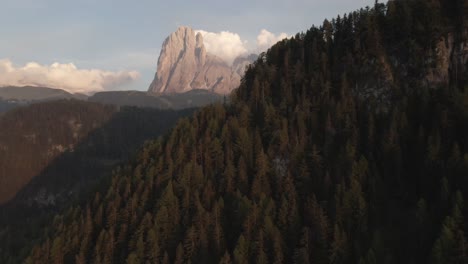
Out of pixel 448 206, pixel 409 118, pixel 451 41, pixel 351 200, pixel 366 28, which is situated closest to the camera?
pixel 448 206

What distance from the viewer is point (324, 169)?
121750mm

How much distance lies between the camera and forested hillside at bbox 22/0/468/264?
9575 cm

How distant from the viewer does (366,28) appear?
14775 centimetres

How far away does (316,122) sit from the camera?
454 feet

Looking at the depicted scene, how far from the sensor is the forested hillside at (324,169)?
95.8m

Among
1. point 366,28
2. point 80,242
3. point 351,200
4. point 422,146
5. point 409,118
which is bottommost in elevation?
point 80,242

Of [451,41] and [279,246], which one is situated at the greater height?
[451,41]

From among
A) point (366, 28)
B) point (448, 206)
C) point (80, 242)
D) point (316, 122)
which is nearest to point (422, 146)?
point (448, 206)

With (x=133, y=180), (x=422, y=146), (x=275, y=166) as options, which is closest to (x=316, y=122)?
(x=275, y=166)

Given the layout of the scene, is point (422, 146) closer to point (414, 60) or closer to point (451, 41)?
point (414, 60)

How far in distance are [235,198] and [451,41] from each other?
91435 mm

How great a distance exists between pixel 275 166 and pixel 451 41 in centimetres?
7429

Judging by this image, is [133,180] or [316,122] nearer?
[316,122]

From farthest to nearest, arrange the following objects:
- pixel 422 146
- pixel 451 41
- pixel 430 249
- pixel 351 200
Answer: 1. pixel 451 41
2. pixel 422 146
3. pixel 351 200
4. pixel 430 249
